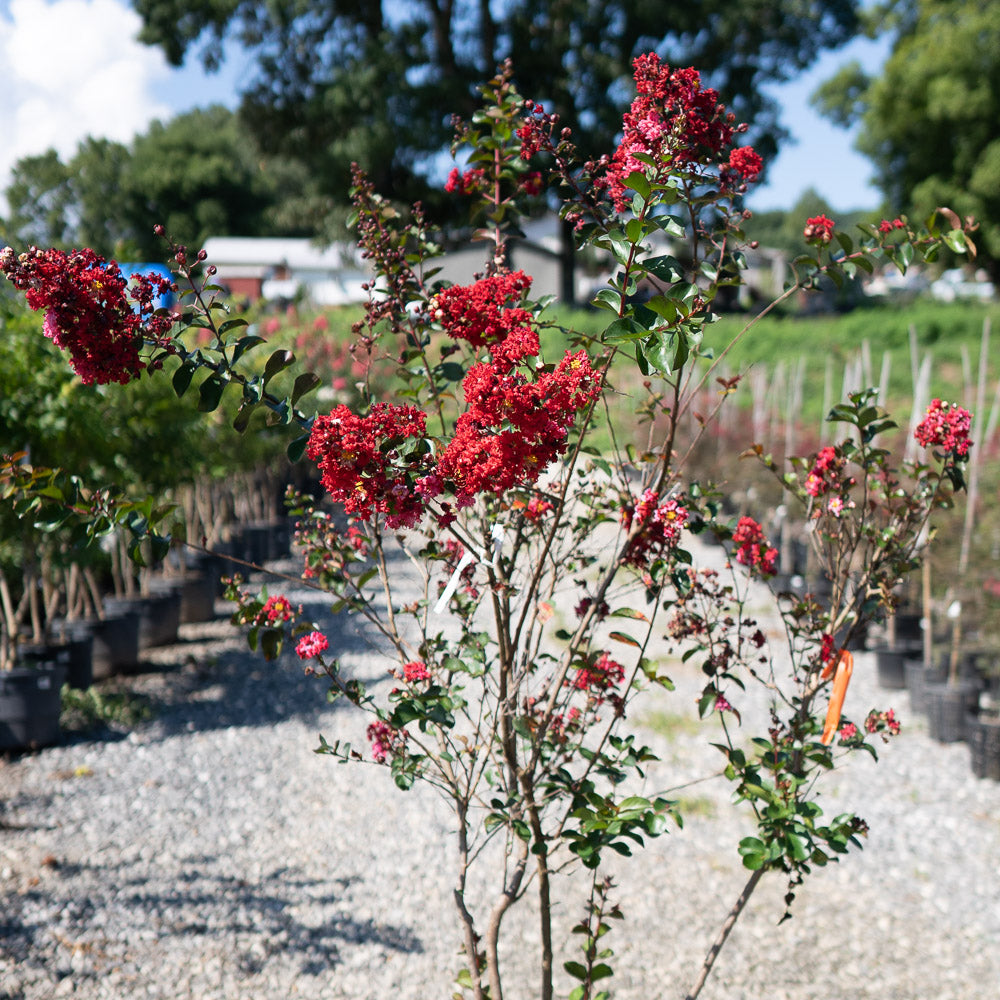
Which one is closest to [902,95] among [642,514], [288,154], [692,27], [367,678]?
[692,27]

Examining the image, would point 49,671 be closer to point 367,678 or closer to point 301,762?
point 301,762

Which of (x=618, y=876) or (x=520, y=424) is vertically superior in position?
(x=520, y=424)

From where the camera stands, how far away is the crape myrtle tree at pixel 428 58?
1669 centimetres

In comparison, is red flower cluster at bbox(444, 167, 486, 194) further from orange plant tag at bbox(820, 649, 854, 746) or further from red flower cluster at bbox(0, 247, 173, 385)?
orange plant tag at bbox(820, 649, 854, 746)

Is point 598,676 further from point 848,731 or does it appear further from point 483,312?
point 483,312

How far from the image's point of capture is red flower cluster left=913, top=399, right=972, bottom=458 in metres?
1.83

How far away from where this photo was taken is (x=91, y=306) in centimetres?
125

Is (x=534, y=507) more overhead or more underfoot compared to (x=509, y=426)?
more underfoot

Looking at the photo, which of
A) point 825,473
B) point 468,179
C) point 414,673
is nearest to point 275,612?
point 414,673

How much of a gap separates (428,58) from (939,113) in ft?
41.1

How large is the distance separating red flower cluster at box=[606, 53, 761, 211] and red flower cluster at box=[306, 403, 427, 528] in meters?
0.48

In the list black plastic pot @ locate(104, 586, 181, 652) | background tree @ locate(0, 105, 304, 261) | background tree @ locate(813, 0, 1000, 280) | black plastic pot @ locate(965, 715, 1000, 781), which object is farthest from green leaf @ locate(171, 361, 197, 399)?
background tree @ locate(0, 105, 304, 261)

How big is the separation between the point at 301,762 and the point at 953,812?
2591mm

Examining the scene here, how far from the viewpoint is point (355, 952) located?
2547mm
